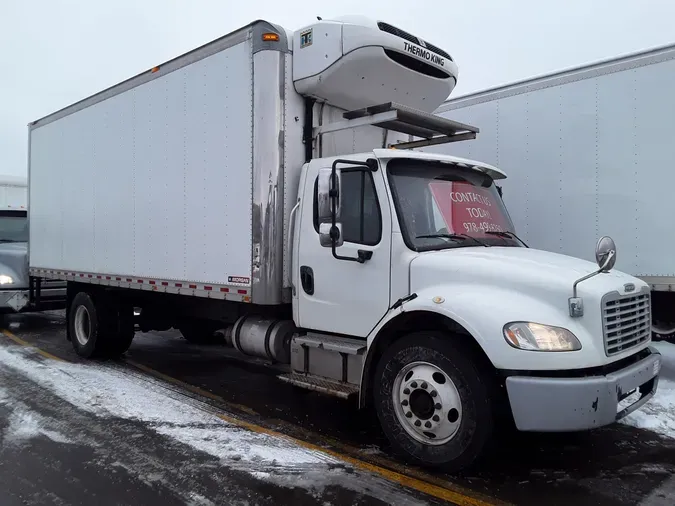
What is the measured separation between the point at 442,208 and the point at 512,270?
39.9 inches

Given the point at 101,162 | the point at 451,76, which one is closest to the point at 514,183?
the point at 451,76

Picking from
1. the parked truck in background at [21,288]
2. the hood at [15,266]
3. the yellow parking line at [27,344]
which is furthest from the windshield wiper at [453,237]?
the hood at [15,266]

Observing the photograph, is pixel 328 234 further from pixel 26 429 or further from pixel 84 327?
pixel 84 327

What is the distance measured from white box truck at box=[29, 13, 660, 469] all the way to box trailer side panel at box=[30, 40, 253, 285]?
3 cm

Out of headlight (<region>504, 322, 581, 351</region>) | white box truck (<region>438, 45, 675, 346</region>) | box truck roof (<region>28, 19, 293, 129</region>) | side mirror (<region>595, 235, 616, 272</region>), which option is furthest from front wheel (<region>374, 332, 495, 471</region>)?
white box truck (<region>438, 45, 675, 346</region>)

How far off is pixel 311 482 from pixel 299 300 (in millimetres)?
1822

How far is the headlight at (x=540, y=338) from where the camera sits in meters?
3.71

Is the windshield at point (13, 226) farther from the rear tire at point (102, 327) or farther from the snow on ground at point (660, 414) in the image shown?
the snow on ground at point (660, 414)

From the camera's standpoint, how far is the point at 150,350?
30.1 ft

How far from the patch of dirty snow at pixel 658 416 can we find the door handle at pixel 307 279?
3338 millimetres

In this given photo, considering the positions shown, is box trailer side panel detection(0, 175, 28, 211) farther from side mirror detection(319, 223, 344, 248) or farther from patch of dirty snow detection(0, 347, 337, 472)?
side mirror detection(319, 223, 344, 248)

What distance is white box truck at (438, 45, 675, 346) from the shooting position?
6086 mm

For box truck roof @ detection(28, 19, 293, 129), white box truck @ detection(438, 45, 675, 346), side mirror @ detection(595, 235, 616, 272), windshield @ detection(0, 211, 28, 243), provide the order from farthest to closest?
windshield @ detection(0, 211, 28, 243)
white box truck @ detection(438, 45, 675, 346)
box truck roof @ detection(28, 19, 293, 129)
side mirror @ detection(595, 235, 616, 272)

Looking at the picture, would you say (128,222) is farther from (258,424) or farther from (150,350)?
(258,424)
